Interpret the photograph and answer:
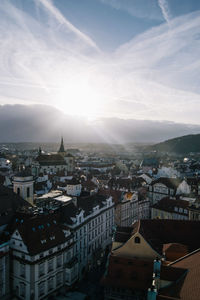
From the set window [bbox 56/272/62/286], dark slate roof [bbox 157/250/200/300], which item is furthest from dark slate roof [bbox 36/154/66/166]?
dark slate roof [bbox 157/250/200/300]

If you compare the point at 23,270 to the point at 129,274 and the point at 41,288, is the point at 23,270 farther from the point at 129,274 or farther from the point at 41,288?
the point at 129,274

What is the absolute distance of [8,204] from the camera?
41.9 m

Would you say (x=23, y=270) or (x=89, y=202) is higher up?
(x=89, y=202)

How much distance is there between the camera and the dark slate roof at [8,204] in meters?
39.8

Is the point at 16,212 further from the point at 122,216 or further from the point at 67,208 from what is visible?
the point at 122,216

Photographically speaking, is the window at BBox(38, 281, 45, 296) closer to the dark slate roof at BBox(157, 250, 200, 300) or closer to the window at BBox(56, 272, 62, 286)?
the window at BBox(56, 272, 62, 286)

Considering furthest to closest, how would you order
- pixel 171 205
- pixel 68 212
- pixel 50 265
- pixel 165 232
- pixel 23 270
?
pixel 171 205, pixel 68 212, pixel 165 232, pixel 50 265, pixel 23 270

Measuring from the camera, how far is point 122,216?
6400cm

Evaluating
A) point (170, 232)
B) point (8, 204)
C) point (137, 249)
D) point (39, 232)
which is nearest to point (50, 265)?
point (39, 232)

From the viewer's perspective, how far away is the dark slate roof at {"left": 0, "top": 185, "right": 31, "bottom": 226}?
39.8m

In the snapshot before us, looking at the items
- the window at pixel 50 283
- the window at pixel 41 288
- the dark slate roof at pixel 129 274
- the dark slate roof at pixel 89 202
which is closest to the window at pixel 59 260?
the window at pixel 50 283

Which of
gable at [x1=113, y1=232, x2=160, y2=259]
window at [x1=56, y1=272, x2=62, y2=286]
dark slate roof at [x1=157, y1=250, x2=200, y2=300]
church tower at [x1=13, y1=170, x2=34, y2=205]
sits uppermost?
church tower at [x1=13, y1=170, x2=34, y2=205]

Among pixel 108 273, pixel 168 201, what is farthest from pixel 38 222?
pixel 168 201

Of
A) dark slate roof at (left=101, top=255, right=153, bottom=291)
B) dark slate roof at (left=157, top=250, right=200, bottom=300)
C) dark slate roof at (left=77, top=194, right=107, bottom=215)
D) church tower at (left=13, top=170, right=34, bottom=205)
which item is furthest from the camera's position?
dark slate roof at (left=77, top=194, right=107, bottom=215)
